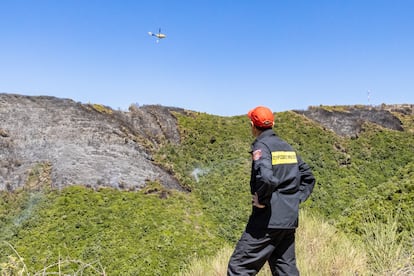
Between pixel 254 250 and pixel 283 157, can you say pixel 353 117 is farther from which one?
pixel 254 250

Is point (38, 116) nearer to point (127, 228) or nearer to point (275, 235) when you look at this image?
point (127, 228)

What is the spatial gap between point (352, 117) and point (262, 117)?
32.5 m

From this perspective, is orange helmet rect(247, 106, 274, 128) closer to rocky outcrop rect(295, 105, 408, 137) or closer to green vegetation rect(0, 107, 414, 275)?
green vegetation rect(0, 107, 414, 275)

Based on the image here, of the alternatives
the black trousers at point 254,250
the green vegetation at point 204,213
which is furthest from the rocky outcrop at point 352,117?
the black trousers at point 254,250

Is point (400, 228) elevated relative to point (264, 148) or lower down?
lower down

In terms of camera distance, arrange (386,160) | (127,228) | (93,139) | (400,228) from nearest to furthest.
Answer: (400,228), (127,228), (93,139), (386,160)

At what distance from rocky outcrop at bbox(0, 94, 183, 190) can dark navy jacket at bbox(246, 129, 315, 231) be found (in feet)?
51.5

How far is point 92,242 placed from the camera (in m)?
14.9

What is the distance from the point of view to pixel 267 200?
455cm

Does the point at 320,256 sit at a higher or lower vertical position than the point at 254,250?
lower

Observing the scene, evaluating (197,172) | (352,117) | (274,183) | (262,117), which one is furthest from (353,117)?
(274,183)

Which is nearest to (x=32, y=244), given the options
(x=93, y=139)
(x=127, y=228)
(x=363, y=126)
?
(x=127, y=228)

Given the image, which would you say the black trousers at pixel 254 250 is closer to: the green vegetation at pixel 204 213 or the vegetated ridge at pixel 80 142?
the green vegetation at pixel 204 213

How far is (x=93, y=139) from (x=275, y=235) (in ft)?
65.0
